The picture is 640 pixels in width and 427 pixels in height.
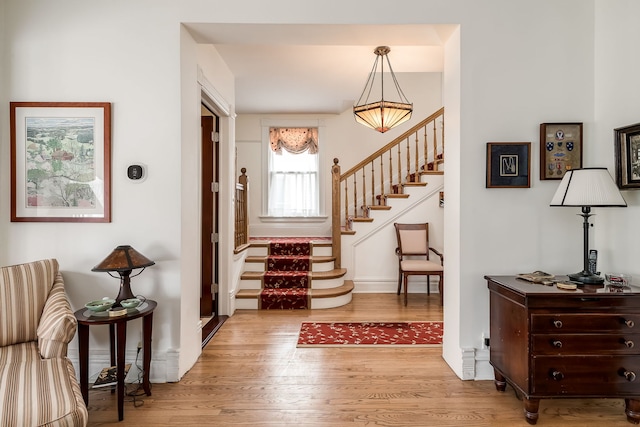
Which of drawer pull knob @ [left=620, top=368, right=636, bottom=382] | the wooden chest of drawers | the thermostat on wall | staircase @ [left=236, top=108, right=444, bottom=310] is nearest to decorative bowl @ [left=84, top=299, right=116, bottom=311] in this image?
the thermostat on wall

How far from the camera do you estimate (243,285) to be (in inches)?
193

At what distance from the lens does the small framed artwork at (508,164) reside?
2.74m

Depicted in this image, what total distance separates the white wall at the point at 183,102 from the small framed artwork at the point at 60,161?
7cm

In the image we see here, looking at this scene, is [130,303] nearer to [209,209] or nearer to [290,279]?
[209,209]

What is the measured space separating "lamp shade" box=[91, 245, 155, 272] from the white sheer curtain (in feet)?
15.2

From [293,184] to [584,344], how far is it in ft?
18.2

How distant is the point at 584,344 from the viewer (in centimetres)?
219

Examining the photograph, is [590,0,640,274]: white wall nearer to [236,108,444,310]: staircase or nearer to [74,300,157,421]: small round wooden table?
[236,108,444,310]: staircase

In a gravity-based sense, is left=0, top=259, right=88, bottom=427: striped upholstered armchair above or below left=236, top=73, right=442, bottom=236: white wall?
below

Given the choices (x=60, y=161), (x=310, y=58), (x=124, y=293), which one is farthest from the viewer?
(x=310, y=58)

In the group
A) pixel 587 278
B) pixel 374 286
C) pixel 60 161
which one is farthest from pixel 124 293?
pixel 374 286

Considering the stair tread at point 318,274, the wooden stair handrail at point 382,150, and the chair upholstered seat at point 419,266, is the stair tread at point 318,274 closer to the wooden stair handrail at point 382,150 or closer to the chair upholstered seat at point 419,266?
the chair upholstered seat at point 419,266

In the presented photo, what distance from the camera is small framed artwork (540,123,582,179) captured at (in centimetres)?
274

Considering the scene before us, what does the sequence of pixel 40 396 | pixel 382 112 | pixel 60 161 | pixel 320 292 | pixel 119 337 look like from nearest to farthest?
pixel 40 396 < pixel 119 337 < pixel 60 161 < pixel 382 112 < pixel 320 292
